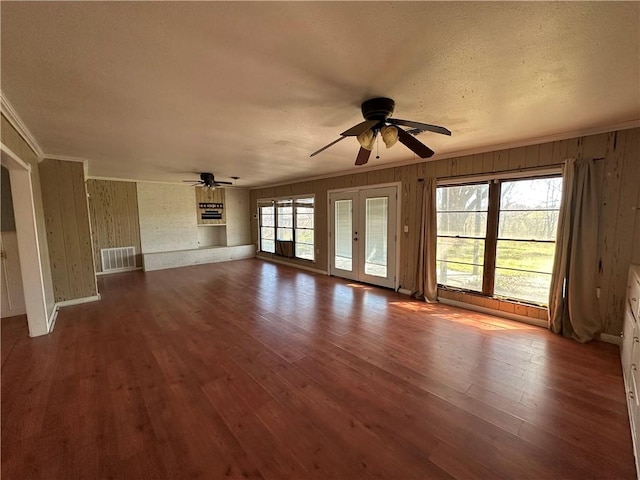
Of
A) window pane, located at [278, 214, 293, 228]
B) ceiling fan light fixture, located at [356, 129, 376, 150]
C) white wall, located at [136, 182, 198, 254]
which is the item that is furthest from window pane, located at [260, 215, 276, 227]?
ceiling fan light fixture, located at [356, 129, 376, 150]

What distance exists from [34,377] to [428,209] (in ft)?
16.9

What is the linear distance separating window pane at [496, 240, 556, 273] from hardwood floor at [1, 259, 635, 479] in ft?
2.64

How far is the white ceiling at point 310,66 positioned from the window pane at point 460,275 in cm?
202

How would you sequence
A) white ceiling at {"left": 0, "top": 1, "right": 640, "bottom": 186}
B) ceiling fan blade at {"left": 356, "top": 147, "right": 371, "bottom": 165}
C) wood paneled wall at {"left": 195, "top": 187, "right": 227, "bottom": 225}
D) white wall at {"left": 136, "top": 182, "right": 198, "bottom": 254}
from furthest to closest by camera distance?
wood paneled wall at {"left": 195, "top": 187, "right": 227, "bottom": 225}
white wall at {"left": 136, "top": 182, "right": 198, "bottom": 254}
ceiling fan blade at {"left": 356, "top": 147, "right": 371, "bottom": 165}
white ceiling at {"left": 0, "top": 1, "right": 640, "bottom": 186}

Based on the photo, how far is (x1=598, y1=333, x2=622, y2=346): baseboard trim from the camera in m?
2.90

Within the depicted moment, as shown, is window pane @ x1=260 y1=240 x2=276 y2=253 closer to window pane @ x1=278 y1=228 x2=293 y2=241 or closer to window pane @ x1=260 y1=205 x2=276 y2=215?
window pane @ x1=278 y1=228 x2=293 y2=241

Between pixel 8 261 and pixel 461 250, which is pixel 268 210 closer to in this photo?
pixel 8 261

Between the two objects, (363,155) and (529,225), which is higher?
(363,155)

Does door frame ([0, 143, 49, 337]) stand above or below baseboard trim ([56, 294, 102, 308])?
above

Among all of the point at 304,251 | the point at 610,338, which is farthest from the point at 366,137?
the point at 304,251

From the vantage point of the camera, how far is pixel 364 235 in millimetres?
5445

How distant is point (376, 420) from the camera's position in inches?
72.7

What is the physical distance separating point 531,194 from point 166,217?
8.29 meters

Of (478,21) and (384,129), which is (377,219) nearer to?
(384,129)
